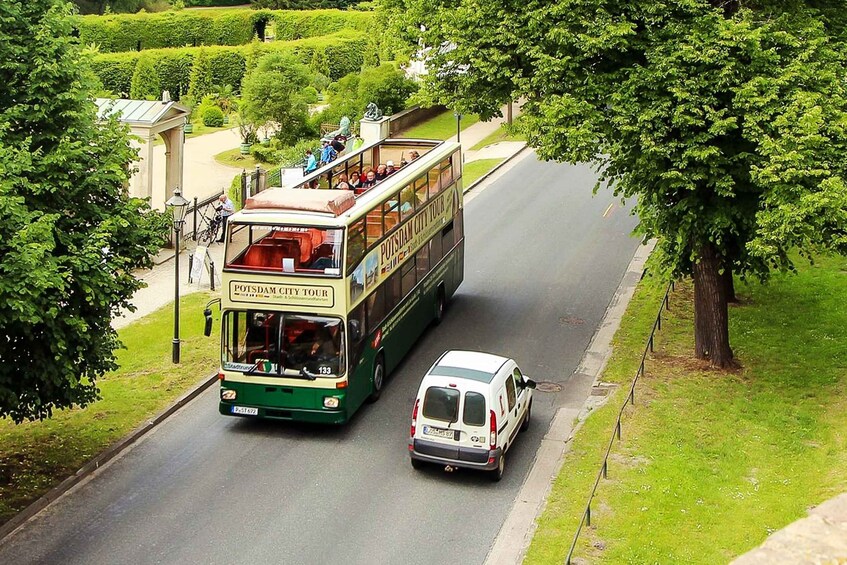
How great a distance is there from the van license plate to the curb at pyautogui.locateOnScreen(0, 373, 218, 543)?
5.99m

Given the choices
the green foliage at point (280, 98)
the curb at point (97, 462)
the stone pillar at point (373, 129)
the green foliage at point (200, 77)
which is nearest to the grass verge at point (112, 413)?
the curb at point (97, 462)

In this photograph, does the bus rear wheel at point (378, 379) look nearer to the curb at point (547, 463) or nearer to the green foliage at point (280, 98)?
the curb at point (547, 463)

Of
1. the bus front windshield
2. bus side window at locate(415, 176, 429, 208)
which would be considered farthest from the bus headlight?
bus side window at locate(415, 176, 429, 208)

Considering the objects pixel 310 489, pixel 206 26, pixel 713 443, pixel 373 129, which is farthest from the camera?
pixel 206 26

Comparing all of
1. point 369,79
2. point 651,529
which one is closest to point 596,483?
point 651,529

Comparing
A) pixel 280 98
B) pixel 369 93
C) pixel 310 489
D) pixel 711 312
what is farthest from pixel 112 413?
pixel 369 93

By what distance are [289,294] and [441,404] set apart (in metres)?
3.58

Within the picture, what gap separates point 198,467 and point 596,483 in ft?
24.0

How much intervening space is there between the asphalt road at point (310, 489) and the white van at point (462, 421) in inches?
24.5

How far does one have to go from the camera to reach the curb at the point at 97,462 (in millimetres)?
18312

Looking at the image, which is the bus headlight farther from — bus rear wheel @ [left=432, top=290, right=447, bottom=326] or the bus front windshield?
bus rear wheel @ [left=432, top=290, right=447, bottom=326]

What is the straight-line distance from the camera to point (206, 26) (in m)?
82.3

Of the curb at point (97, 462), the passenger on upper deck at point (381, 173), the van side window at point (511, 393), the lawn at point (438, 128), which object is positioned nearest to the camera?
the curb at point (97, 462)

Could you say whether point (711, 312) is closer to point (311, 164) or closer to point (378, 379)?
point (378, 379)
